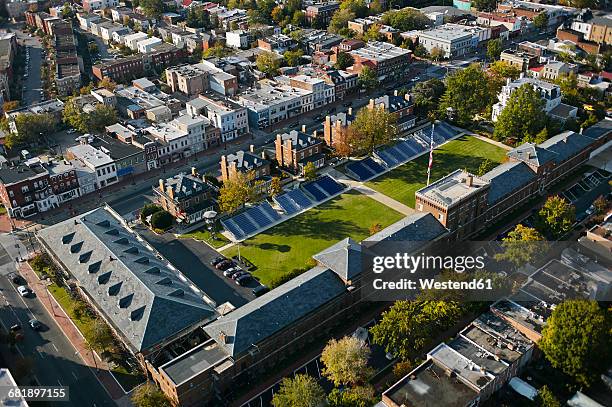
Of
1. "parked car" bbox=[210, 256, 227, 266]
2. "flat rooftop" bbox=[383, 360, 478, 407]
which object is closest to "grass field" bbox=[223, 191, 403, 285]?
"parked car" bbox=[210, 256, 227, 266]

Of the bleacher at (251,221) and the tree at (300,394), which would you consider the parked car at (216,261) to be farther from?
the tree at (300,394)

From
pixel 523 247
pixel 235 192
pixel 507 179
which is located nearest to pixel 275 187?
pixel 235 192

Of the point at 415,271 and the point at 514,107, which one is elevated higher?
the point at 514,107

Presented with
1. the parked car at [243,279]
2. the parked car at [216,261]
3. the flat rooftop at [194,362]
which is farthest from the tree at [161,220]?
the flat rooftop at [194,362]

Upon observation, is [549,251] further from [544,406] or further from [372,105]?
[372,105]

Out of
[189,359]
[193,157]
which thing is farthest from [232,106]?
[189,359]

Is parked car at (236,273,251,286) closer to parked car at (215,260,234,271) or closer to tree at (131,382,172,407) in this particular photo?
parked car at (215,260,234,271)

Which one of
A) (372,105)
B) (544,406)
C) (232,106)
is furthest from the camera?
(232,106)
